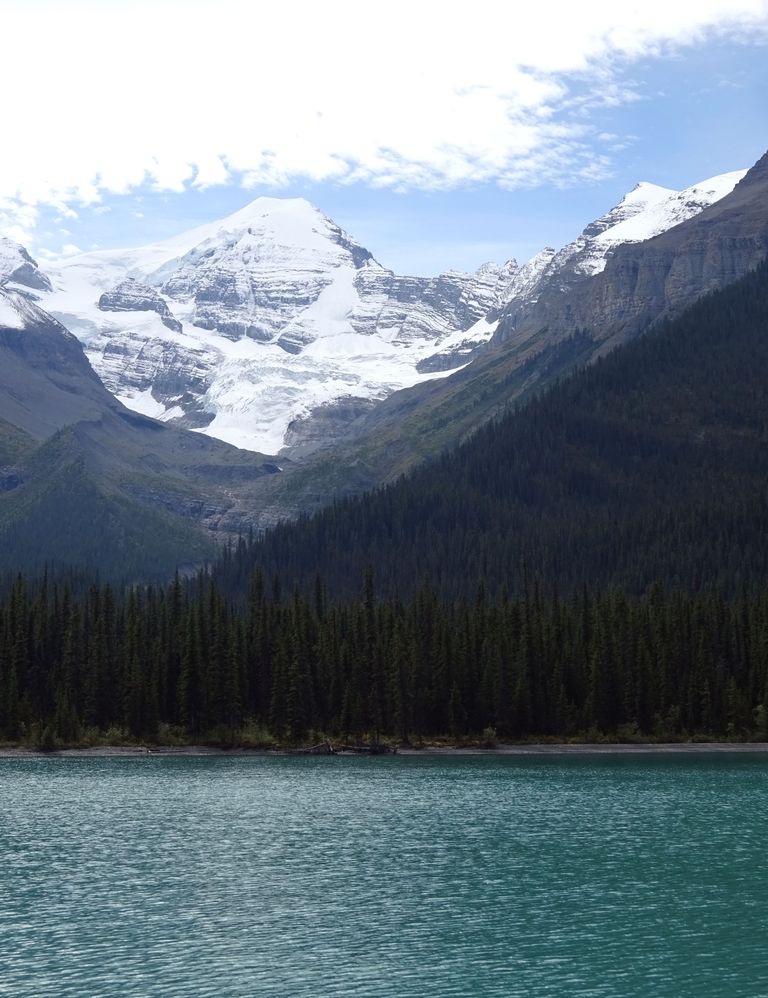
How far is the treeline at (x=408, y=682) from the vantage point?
580 ft

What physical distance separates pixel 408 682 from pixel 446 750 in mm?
10064

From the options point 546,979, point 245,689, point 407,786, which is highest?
point 245,689

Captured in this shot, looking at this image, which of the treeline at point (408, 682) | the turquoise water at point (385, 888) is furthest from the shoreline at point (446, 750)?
the turquoise water at point (385, 888)

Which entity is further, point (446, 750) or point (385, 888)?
point (446, 750)

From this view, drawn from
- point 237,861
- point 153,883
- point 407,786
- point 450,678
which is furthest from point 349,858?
point 450,678

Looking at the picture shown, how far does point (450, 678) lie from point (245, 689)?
25.5m

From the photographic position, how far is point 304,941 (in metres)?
68.4

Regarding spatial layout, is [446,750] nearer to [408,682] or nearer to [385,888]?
[408,682]

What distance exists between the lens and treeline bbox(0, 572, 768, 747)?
177 metres

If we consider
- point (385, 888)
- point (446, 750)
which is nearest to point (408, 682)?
point (446, 750)

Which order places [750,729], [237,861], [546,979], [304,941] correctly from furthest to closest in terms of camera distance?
[750,729] → [237,861] → [304,941] → [546,979]

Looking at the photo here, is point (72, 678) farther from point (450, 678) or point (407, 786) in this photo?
point (407, 786)

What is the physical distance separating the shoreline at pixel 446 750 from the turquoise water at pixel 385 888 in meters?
31.2

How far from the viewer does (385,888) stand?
80.7m
